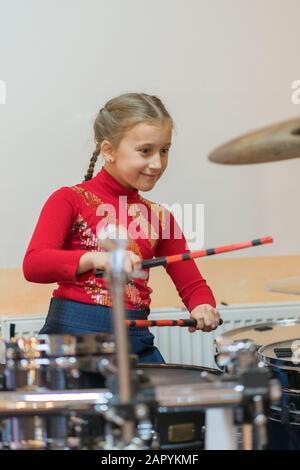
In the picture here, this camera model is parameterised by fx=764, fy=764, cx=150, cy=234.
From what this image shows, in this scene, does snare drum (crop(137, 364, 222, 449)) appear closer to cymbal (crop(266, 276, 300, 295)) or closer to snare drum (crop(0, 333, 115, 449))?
snare drum (crop(0, 333, 115, 449))

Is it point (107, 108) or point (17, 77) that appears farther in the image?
point (17, 77)

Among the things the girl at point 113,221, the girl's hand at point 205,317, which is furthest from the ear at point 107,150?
the girl's hand at point 205,317

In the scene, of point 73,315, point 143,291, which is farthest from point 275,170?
point 73,315

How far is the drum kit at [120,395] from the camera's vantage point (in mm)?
758

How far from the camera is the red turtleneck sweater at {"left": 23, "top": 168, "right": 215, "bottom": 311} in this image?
117 cm

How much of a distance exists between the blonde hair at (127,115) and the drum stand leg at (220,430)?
56 centimetres

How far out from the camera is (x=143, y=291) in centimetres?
131

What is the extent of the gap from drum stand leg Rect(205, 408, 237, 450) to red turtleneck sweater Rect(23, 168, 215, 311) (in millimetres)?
332

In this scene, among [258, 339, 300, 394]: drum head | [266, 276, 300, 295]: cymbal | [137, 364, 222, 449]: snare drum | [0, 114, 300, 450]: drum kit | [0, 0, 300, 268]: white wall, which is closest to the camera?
[0, 114, 300, 450]: drum kit

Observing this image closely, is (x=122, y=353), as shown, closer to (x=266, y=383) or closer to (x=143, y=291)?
(x=266, y=383)

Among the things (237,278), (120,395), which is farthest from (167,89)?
(120,395)

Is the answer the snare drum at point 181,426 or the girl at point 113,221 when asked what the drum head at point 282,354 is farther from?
the snare drum at point 181,426

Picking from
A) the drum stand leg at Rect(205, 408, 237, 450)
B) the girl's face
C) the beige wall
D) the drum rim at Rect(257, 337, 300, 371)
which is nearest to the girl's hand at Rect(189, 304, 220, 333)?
the drum rim at Rect(257, 337, 300, 371)
